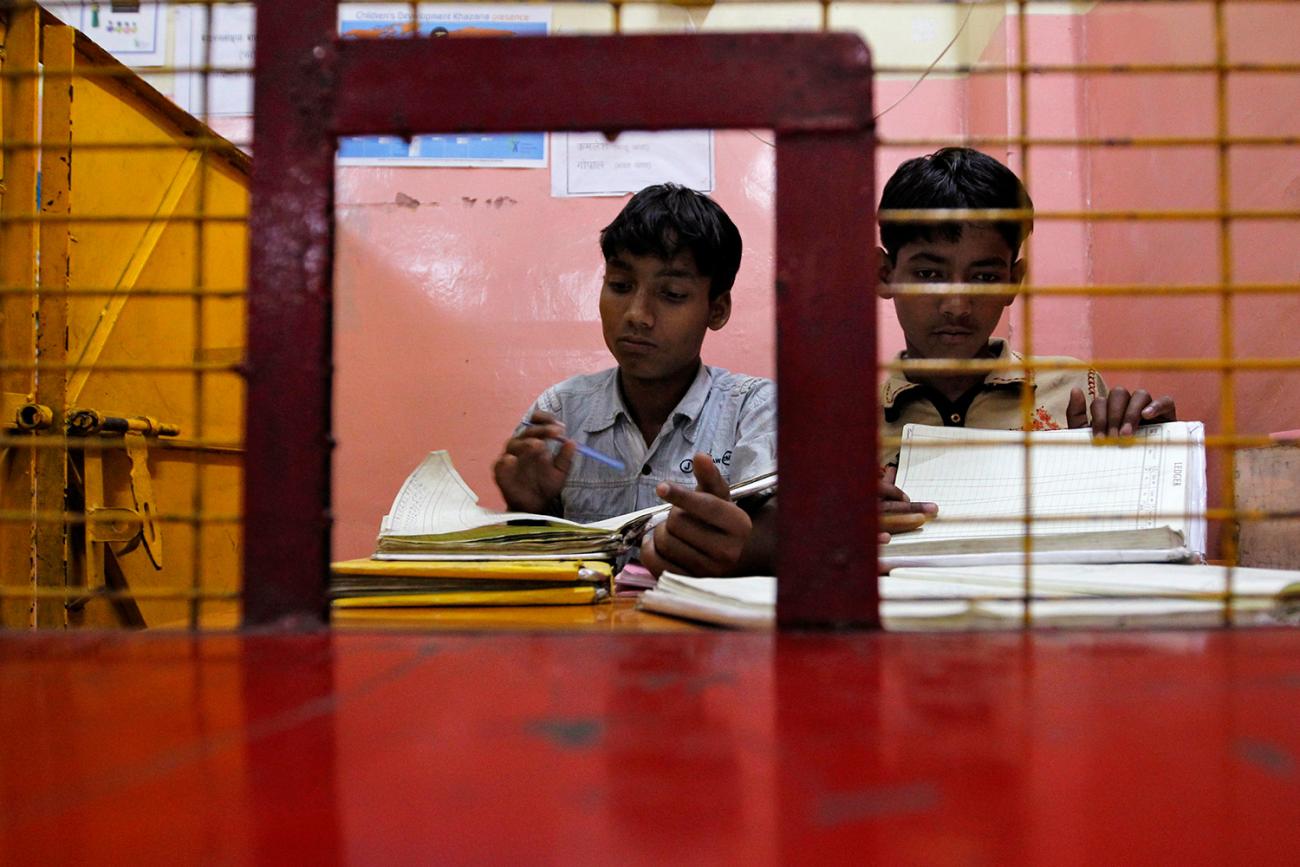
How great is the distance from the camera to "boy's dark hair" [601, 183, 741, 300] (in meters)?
1.53

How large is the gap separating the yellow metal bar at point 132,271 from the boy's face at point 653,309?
2.28ft

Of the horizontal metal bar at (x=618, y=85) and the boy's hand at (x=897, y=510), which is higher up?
the horizontal metal bar at (x=618, y=85)

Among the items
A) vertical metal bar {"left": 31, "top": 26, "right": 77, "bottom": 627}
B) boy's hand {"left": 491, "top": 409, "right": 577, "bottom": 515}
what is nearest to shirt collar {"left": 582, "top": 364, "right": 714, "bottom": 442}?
boy's hand {"left": 491, "top": 409, "right": 577, "bottom": 515}

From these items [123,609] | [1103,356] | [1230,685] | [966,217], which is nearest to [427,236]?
[123,609]

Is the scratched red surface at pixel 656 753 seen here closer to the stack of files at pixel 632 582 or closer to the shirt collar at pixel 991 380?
the stack of files at pixel 632 582

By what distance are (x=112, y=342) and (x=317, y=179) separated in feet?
3.76

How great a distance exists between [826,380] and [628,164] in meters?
1.57

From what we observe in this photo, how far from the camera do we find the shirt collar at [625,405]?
1608mm

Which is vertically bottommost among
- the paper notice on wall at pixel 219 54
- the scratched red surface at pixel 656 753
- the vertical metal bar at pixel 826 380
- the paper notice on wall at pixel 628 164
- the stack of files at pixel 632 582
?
the stack of files at pixel 632 582

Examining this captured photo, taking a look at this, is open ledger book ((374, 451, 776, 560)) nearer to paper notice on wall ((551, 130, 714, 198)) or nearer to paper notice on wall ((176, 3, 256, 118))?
paper notice on wall ((551, 130, 714, 198))

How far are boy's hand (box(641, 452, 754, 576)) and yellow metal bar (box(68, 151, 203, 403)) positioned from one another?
3.11 ft

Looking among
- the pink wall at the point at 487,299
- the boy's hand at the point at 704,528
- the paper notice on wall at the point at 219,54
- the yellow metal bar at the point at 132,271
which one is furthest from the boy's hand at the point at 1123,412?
the paper notice on wall at the point at 219,54

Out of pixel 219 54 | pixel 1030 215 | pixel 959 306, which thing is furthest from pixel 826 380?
pixel 219 54

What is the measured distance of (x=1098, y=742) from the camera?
36cm
